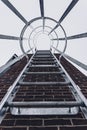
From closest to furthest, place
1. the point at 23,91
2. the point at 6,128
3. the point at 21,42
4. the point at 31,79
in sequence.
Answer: the point at 6,128, the point at 23,91, the point at 31,79, the point at 21,42

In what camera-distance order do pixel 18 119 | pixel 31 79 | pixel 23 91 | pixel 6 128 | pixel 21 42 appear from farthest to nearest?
pixel 21 42 < pixel 31 79 < pixel 23 91 < pixel 18 119 < pixel 6 128

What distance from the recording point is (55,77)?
432 cm

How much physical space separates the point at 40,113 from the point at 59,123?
0.79 ft

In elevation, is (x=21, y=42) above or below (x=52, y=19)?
below

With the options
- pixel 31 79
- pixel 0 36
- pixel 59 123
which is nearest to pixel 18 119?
pixel 59 123

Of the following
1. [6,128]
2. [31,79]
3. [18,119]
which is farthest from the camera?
[31,79]

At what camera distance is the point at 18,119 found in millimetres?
2529

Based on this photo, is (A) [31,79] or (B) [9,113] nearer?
(B) [9,113]

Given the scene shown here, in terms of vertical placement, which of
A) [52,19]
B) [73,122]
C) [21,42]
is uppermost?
[52,19]

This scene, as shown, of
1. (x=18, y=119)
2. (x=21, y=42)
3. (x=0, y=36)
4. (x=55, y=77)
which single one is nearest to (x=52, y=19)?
(x=21, y=42)

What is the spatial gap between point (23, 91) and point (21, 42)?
1935mm

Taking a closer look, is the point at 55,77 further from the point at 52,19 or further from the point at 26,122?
the point at 26,122

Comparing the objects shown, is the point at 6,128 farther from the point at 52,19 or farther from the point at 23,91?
the point at 52,19

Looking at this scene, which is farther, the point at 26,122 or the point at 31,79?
the point at 31,79
